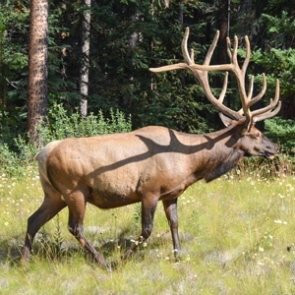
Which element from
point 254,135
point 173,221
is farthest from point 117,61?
point 173,221

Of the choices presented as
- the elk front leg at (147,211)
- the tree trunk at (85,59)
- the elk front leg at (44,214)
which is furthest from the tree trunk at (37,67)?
the elk front leg at (147,211)

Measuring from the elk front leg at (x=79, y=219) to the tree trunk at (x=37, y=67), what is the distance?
7114 mm

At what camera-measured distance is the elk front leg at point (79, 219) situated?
6.30 metres

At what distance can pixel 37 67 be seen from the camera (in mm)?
13656

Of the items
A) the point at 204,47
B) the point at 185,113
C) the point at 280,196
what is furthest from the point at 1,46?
the point at 280,196

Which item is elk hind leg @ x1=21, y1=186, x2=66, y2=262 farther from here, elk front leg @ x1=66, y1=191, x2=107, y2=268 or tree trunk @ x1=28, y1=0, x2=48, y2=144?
tree trunk @ x1=28, y1=0, x2=48, y2=144

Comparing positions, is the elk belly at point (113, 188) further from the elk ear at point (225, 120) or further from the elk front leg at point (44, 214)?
the elk ear at point (225, 120)

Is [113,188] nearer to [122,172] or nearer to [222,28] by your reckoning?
[122,172]

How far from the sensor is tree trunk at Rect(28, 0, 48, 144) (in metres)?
13.4

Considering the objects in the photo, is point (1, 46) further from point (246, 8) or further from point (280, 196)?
point (280, 196)

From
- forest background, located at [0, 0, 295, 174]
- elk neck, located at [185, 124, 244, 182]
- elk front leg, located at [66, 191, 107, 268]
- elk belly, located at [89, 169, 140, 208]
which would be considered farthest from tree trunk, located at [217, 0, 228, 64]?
elk front leg, located at [66, 191, 107, 268]

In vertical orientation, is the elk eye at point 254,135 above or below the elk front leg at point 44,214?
above

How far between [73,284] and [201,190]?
3419 mm

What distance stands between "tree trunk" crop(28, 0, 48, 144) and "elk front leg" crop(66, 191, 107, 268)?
7.11 meters
